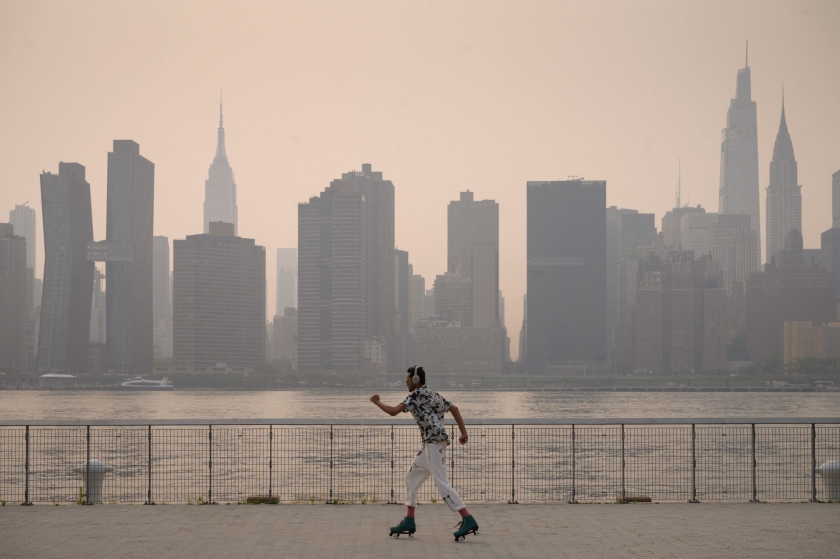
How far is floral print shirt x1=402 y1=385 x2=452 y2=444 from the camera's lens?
11.0 metres

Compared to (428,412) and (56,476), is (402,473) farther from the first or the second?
(428,412)

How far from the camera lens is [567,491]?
23.2m

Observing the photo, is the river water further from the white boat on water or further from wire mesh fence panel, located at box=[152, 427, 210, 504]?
the white boat on water

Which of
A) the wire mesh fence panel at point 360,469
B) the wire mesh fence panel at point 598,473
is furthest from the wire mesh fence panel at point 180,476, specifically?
the wire mesh fence panel at point 598,473

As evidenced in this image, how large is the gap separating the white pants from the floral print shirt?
4.9 inches

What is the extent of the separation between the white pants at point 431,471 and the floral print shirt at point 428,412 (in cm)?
12

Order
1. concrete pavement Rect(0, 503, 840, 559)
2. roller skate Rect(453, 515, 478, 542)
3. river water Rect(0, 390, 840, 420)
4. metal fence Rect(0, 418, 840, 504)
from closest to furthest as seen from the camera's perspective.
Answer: concrete pavement Rect(0, 503, 840, 559) < roller skate Rect(453, 515, 478, 542) < metal fence Rect(0, 418, 840, 504) < river water Rect(0, 390, 840, 420)

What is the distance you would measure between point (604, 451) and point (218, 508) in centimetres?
2768

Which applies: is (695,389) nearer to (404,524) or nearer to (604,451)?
(604,451)

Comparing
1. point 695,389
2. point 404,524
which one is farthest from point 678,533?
point 695,389

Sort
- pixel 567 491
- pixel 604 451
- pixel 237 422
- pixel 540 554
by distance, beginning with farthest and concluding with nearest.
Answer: pixel 604 451
pixel 567 491
pixel 237 422
pixel 540 554

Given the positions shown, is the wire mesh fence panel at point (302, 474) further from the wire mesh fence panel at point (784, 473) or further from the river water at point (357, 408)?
the river water at point (357, 408)

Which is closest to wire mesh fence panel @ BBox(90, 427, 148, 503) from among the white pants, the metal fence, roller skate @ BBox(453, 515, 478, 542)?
the metal fence

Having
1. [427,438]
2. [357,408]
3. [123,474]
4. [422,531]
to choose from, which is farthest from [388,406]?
[357,408]
